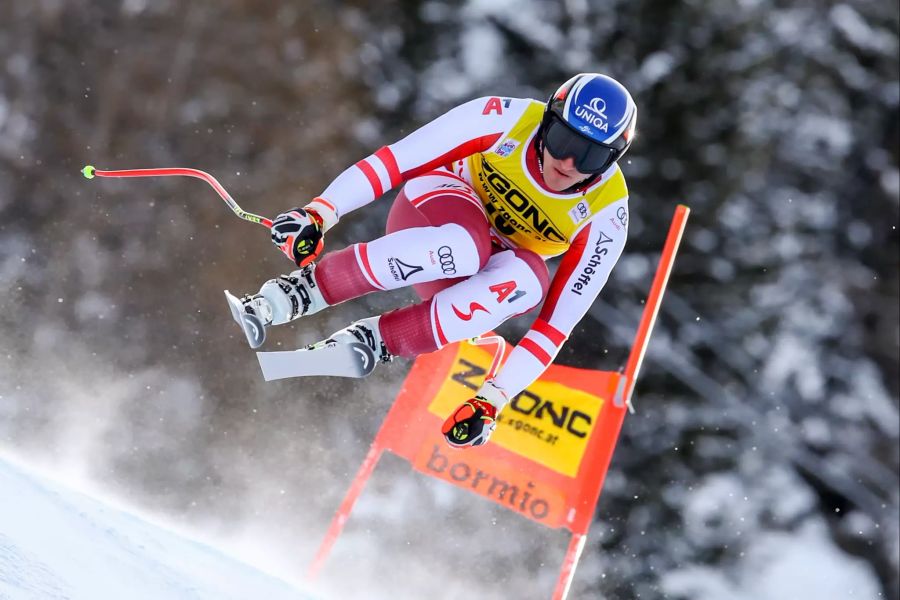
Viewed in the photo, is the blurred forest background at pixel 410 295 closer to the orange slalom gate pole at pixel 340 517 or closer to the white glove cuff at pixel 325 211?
the orange slalom gate pole at pixel 340 517

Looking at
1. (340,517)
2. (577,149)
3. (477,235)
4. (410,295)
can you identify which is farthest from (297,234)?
(410,295)

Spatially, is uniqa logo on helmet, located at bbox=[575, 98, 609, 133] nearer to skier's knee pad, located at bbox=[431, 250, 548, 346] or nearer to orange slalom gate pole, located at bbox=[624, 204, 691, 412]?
skier's knee pad, located at bbox=[431, 250, 548, 346]

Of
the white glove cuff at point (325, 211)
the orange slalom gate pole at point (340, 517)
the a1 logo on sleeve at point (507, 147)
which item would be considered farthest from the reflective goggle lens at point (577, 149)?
the orange slalom gate pole at point (340, 517)

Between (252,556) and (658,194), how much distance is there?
2.99 metres

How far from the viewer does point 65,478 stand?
443cm

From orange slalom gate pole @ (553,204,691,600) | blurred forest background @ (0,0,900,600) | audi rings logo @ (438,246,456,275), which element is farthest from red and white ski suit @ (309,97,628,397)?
blurred forest background @ (0,0,900,600)

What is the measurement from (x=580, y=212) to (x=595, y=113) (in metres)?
0.30

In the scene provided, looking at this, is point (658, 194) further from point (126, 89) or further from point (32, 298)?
point (32, 298)

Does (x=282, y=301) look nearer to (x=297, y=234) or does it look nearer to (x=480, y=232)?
(x=297, y=234)

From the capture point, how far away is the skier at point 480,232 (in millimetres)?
2400

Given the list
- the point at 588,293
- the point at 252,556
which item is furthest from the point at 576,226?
the point at 252,556

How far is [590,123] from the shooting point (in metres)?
2.40

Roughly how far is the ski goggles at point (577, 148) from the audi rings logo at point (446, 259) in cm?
39

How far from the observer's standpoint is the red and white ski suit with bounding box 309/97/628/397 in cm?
242
